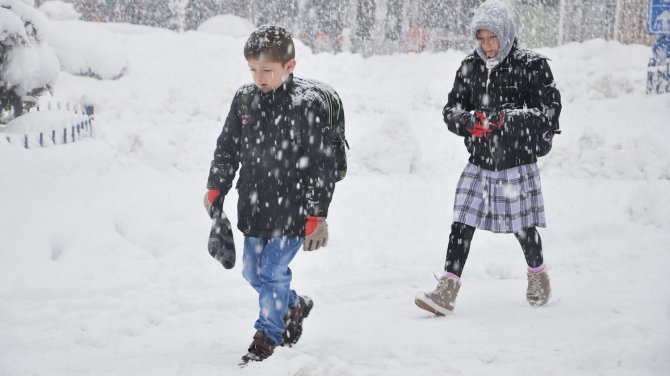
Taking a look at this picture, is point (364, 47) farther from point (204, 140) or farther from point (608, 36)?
point (204, 140)

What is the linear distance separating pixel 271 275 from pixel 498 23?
6.69ft

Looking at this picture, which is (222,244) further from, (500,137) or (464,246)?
(500,137)

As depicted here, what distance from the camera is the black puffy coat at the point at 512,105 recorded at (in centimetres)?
425

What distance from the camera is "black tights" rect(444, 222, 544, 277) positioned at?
4449 millimetres

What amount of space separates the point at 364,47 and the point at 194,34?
6274 mm

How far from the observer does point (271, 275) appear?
3602mm

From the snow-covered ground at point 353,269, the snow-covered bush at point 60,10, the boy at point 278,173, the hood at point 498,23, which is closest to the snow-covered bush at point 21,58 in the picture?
the snow-covered ground at point 353,269

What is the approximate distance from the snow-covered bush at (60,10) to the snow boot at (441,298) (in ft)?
79.9

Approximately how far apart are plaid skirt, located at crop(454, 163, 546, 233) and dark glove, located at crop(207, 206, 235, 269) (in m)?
1.57

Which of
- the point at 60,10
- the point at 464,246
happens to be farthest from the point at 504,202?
the point at 60,10

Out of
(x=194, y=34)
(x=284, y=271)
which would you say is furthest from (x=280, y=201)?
(x=194, y=34)

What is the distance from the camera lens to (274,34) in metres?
3.52

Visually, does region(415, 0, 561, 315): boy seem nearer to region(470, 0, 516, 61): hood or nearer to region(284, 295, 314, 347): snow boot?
region(470, 0, 516, 61): hood

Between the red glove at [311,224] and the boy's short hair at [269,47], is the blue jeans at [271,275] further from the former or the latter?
the boy's short hair at [269,47]
